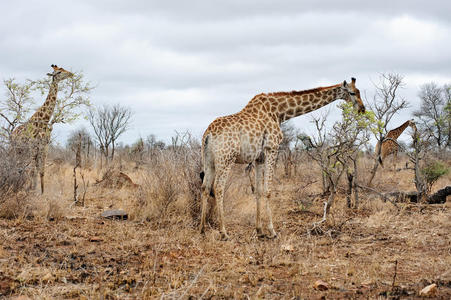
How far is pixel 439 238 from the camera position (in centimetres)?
704

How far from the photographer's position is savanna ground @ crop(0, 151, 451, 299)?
4539 mm

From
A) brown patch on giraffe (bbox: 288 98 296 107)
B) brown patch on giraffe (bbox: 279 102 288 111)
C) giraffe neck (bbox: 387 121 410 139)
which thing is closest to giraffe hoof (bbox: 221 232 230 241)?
brown patch on giraffe (bbox: 279 102 288 111)

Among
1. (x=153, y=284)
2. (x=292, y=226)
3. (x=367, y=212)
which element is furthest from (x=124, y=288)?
(x=367, y=212)

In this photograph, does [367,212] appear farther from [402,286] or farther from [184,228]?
[402,286]

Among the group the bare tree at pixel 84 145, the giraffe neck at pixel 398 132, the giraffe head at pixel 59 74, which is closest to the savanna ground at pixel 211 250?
the giraffe head at pixel 59 74

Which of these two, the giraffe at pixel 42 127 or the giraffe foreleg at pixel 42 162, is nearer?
the giraffe at pixel 42 127

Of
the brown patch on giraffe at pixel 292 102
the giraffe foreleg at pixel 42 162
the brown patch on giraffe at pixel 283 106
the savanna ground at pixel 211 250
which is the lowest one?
the savanna ground at pixel 211 250

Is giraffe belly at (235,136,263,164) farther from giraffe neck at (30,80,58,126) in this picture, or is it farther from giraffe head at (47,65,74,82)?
giraffe head at (47,65,74,82)

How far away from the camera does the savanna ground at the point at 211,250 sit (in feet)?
14.9

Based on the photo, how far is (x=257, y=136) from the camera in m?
7.80

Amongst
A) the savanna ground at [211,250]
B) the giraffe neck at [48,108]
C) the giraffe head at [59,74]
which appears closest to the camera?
the savanna ground at [211,250]

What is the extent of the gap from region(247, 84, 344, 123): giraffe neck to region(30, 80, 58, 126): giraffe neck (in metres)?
6.32

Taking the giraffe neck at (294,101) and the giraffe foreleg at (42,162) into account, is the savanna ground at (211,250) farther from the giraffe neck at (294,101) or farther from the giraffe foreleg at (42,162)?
the giraffe neck at (294,101)

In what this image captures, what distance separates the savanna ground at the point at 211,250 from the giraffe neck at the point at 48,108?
295 centimetres
